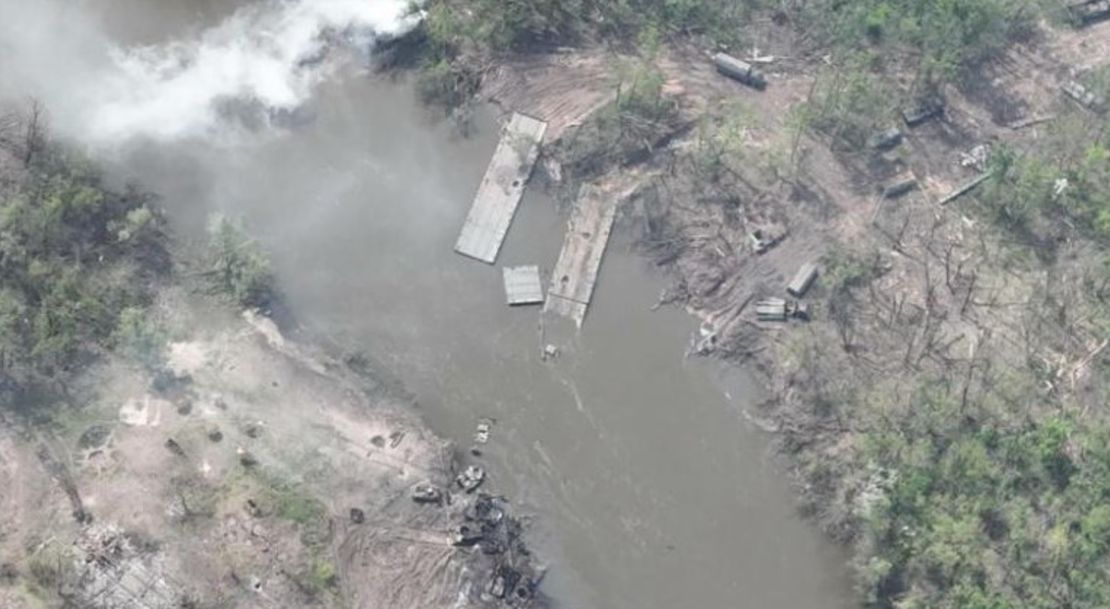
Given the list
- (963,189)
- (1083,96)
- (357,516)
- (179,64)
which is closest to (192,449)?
(357,516)

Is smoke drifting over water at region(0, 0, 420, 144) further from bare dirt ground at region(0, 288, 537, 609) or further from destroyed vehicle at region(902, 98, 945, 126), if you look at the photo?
destroyed vehicle at region(902, 98, 945, 126)

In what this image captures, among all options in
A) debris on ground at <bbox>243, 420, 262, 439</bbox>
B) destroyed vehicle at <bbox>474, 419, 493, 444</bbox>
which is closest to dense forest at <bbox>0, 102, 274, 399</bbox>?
debris on ground at <bbox>243, 420, 262, 439</bbox>

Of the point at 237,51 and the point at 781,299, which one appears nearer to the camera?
the point at 781,299

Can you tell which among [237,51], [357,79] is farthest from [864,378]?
[237,51]

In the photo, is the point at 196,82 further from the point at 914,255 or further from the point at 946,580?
the point at 946,580

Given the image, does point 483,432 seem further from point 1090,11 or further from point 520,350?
point 1090,11

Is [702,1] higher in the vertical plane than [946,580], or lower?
higher
